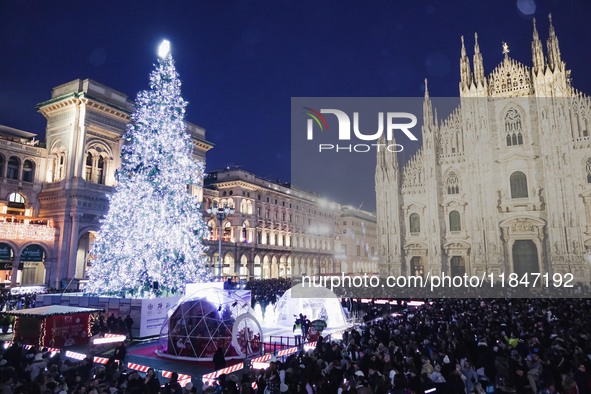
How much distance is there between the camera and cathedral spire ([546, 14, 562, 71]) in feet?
122

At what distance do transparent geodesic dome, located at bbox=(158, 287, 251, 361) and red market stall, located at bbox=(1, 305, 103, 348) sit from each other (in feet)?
10.4

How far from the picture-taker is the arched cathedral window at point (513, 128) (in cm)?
3860

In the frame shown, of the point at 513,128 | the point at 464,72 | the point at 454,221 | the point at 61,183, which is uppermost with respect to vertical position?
the point at 464,72

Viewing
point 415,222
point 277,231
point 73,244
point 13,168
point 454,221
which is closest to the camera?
point 73,244

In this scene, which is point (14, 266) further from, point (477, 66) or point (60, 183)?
point (477, 66)

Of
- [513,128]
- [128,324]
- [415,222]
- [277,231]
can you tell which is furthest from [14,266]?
[513,128]

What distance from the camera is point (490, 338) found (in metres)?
11.0

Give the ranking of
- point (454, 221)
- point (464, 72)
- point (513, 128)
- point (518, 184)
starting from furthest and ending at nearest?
point (464, 72)
point (454, 221)
point (513, 128)
point (518, 184)

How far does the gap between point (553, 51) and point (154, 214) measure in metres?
37.7

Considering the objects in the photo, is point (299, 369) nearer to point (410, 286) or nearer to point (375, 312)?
point (375, 312)

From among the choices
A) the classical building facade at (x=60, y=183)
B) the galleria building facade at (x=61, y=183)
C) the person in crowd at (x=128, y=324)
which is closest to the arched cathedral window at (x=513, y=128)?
the galleria building facade at (x=61, y=183)

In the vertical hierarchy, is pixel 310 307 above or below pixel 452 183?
below

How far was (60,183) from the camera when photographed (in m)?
36.1

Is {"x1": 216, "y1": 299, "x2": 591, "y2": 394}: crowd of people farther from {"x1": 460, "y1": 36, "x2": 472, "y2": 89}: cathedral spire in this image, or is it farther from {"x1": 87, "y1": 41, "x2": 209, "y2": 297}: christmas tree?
{"x1": 460, "y1": 36, "x2": 472, "y2": 89}: cathedral spire
